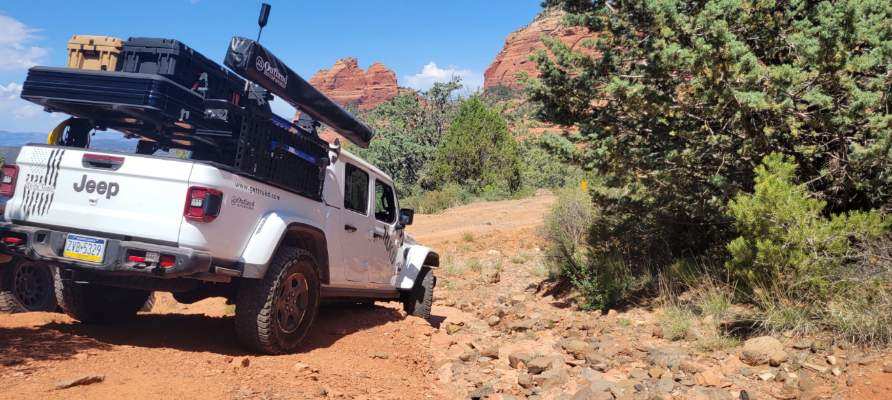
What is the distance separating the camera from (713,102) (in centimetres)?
688

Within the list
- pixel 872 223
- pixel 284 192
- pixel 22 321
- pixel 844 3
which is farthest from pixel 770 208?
pixel 22 321

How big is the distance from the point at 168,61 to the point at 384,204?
318 centimetres

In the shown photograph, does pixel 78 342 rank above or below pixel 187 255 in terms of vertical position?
below

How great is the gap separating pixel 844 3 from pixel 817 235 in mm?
A: 2372

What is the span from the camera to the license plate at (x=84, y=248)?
440cm

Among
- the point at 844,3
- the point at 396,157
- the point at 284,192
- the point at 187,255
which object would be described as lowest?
the point at 187,255

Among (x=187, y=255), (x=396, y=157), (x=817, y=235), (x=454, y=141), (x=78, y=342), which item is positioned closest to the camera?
(x=187, y=255)

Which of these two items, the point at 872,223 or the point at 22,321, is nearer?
the point at 22,321

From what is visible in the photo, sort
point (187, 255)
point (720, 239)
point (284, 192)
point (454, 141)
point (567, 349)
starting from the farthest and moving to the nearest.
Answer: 1. point (454, 141)
2. point (720, 239)
3. point (567, 349)
4. point (284, 192)
5. point (187, 255)

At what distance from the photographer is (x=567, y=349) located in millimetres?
6137

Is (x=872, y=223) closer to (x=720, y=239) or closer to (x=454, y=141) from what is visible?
(x=720, y=239)

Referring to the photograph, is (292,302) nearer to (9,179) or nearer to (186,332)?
(186,332)

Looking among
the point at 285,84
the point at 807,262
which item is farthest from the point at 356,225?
the point at 807,262

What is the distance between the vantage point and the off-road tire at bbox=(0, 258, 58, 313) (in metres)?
6.40
